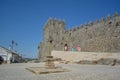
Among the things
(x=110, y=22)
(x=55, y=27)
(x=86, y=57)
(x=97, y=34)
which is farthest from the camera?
(x=55, y=27)

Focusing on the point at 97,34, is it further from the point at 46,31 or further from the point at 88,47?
the point at 46,31

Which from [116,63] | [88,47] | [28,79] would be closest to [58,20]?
[88,47]

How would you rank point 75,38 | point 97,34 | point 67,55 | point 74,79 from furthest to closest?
point 75,38 → point 97,34 → point 67,55 → point 74,79

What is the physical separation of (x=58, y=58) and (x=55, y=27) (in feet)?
86.3

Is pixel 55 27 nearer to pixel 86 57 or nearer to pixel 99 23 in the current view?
pixel 99 23

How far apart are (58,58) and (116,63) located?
252 inches

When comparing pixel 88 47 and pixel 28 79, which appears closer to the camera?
pixel 28 79

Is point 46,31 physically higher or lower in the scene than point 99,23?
higher

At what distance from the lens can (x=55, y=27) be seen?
141 ft

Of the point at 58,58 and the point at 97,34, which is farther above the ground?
the point at 97,34

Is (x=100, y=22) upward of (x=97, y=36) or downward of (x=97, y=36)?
upward

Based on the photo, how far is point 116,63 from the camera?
44.2 ft

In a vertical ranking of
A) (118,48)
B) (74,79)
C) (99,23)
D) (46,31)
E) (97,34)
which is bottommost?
(74,79)

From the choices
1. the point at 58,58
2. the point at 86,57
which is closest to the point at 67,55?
the point at 58,58
